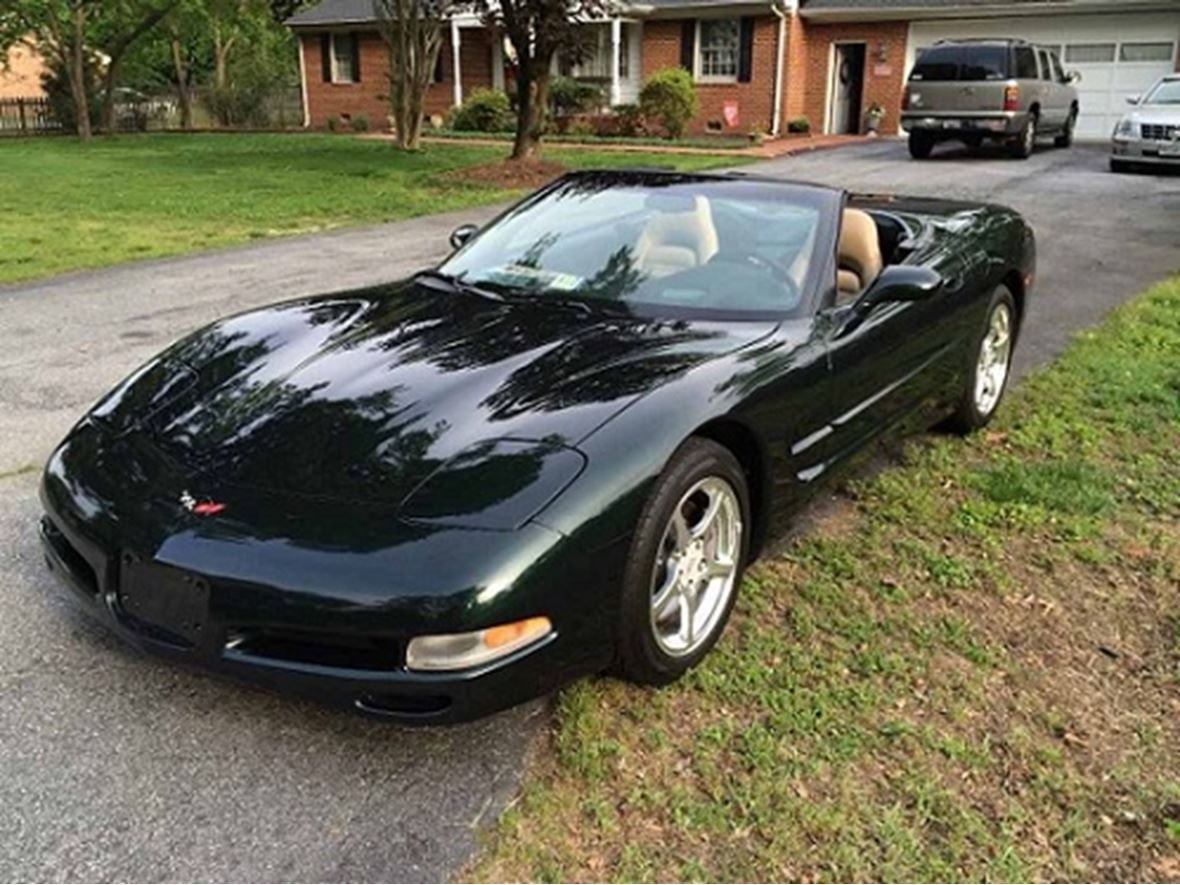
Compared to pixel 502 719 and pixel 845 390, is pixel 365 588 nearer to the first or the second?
pixel 502 719

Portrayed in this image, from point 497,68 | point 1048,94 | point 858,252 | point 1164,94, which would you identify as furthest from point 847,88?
point 858,252

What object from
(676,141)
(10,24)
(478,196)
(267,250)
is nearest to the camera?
(267,250)

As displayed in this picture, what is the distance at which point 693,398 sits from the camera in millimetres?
3053

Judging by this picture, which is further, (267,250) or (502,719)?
(267,250)

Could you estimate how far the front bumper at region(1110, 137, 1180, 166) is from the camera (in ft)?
56.6

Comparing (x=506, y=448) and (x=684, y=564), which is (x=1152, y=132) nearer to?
(x=684, y=564)

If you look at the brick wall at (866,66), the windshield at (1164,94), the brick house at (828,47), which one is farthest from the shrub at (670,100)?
the windshield at (1164,94)

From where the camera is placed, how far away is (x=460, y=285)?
13.5 feet

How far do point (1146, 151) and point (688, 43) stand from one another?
12161mm

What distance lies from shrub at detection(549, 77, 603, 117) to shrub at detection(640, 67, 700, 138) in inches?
91.6

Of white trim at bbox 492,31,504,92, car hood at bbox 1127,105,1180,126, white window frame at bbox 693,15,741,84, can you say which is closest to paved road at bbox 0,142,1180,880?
car hood at bbox 1127,105,1180,126

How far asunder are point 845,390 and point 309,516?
200cm

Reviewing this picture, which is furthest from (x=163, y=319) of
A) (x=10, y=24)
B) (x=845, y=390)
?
(x=10, y=24)

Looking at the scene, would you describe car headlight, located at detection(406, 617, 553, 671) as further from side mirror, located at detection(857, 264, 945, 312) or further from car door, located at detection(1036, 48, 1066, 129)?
car door, located at detection(1036, 48, 1066, 129)
